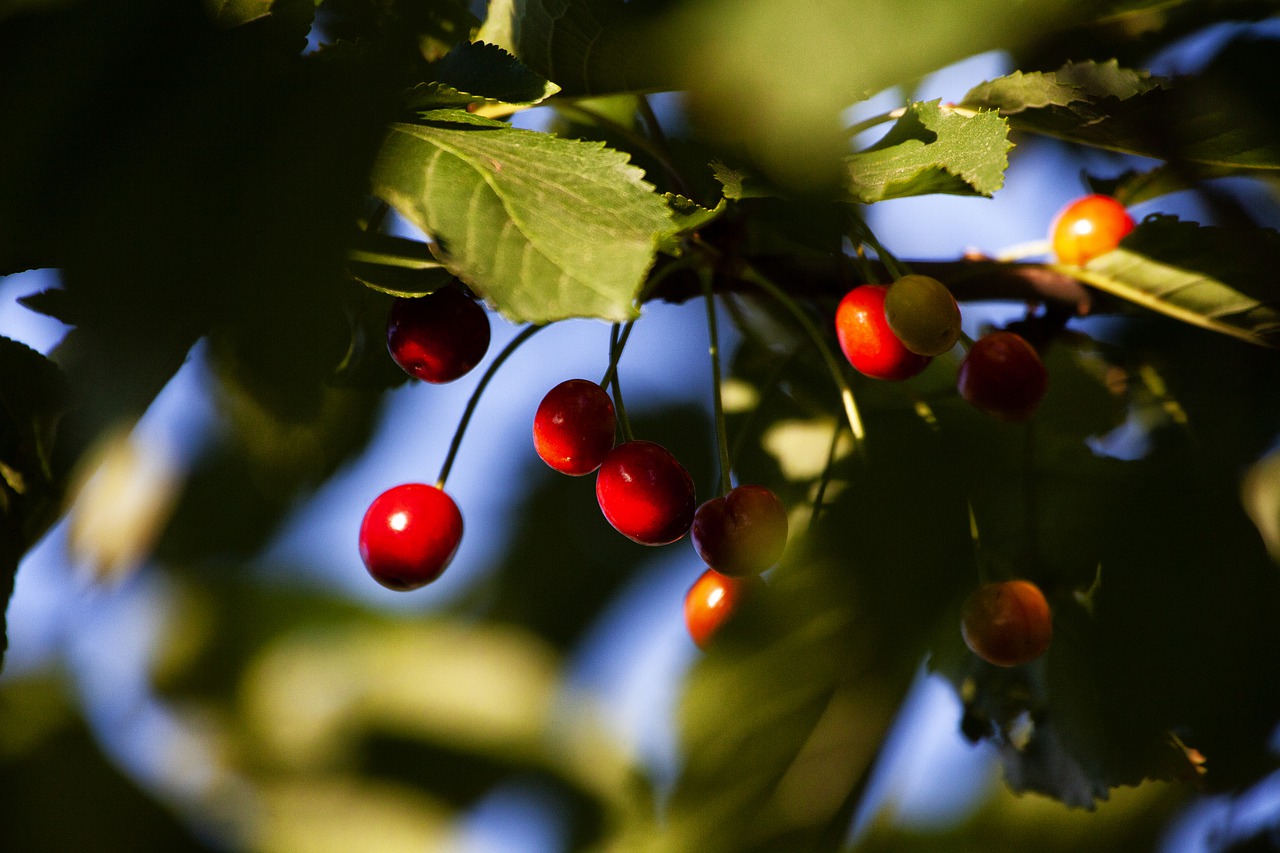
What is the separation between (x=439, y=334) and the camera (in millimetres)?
898

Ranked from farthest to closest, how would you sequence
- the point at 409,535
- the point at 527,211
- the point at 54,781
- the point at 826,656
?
1. the point at 54,781
2. the point at 826,656
3. the point at 409,535
4. the point at 527,211

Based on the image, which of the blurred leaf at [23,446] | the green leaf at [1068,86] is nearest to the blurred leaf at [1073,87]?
the green leaf at [1068,86]

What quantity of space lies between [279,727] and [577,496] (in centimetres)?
182

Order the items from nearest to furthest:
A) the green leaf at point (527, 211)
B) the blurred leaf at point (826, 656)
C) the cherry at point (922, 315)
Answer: the green leaf at point (527, 211) < the cherry at point (922, 315) < the blurred leaf at point (826, 656)

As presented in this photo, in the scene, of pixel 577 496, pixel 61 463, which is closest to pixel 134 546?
pixel 577 496

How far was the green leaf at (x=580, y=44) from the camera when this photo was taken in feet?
2.83

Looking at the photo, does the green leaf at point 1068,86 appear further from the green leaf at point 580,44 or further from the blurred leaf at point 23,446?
the blurred leaf at point 23,446

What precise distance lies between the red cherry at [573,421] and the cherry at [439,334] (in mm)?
88

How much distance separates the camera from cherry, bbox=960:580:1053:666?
39.6 inches

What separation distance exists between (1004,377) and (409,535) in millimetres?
572

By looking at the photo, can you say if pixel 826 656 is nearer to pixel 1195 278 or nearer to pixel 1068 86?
pixel 1195 278

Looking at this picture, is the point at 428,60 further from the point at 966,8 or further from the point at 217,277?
the point at 217,277

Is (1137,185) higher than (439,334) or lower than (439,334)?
lower

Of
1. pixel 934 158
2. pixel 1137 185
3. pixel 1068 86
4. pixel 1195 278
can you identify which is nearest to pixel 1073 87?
pixel 1068 86
